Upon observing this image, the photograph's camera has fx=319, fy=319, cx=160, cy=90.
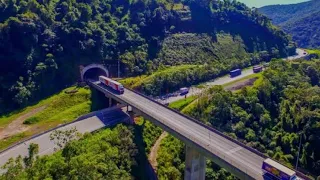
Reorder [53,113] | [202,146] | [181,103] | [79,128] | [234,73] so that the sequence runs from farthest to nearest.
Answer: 1. [234,73]
2. [181,103]
3. [53,113]
4. [79,128]
5. [202,146]

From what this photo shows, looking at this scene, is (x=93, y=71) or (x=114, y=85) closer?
(x=114, y=85)

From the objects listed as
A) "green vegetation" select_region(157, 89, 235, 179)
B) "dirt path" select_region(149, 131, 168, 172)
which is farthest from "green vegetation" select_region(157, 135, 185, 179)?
"dirt path" select_region(149, 131, 168, 172)

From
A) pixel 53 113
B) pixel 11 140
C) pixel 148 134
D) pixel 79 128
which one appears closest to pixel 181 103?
pixel 148 134

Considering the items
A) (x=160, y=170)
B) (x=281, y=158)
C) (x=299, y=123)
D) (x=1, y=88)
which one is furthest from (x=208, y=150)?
(x=1, y=88)

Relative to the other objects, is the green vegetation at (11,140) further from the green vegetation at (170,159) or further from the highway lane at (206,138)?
the green vegetation at (170,159)

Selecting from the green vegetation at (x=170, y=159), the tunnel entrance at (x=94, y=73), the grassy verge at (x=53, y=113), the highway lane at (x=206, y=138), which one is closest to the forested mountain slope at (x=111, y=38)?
the tunnel entrance at (x=94, y=73)

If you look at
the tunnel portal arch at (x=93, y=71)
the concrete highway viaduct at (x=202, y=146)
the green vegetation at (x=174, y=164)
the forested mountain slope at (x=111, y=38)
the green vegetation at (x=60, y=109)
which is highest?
the forested mountain slope at (x=111, y=38)

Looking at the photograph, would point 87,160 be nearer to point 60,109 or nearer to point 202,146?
point 202,146
